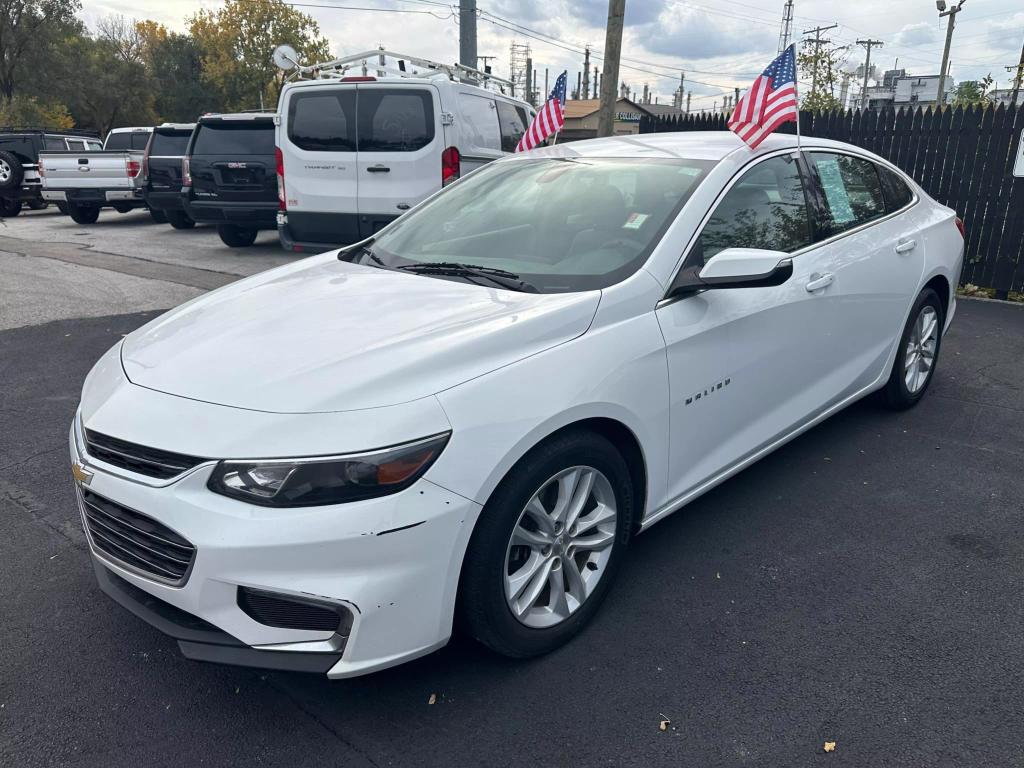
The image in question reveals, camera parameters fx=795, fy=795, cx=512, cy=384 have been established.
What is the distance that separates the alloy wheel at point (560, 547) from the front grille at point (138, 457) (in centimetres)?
94

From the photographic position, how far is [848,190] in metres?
4.12

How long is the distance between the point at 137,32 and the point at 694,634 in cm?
7062

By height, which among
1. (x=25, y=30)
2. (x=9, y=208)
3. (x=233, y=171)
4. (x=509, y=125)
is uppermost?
(x=25, y=30)

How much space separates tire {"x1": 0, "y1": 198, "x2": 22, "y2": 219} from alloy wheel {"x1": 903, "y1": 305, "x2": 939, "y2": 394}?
19762mm

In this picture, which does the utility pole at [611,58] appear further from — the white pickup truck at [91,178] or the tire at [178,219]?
the white pickup truck at [91,178]

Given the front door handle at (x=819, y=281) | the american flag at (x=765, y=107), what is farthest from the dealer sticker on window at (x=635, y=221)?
the front door handle at (x=819, y=281)

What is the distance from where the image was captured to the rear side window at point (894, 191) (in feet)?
14.6

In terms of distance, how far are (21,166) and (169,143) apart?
6.71 m

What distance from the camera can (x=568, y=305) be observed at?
2609 millimetres

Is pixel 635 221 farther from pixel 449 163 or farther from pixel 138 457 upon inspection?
pixel 449 163

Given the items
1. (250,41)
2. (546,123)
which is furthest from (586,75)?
(546,123)

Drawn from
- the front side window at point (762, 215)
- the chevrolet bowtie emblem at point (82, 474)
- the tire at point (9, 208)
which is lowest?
the tire at point (9, 208)

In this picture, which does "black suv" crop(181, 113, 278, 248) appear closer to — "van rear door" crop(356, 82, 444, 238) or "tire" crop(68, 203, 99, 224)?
"van rear door" crop(356, 82, 444, 238)

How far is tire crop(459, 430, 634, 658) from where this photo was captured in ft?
7.44
